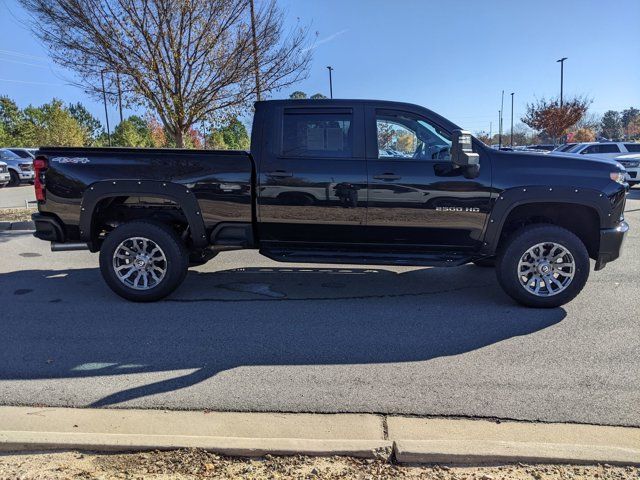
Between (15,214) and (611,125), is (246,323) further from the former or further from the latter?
(611,125)

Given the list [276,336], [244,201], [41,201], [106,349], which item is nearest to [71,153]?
[41,201]

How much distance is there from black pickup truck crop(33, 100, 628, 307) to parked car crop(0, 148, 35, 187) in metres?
18.7

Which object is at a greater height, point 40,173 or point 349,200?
point 40,173

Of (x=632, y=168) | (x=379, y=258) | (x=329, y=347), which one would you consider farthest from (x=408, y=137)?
(x=632, y=168)

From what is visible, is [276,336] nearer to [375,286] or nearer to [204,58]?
[375,286]

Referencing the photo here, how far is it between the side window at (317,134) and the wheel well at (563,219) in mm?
1912

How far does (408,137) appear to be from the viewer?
5281 mm

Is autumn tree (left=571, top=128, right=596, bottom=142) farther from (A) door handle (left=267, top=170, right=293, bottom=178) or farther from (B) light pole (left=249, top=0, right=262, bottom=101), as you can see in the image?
(A) door handle (left=267, top=170, right=293, bottom=178)

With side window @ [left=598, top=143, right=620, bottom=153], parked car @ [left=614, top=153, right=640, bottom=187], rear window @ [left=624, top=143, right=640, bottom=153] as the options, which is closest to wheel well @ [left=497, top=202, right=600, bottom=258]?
parked car @ [left=614, top=153, right=640, bottom=187]

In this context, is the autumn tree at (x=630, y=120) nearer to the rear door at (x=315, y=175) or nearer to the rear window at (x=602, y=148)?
the rear window at (x=602, y=148)

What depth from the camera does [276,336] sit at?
14.6 ft

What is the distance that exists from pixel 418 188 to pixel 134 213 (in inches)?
128

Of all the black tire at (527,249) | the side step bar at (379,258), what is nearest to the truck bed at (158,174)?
the side step bar at (379,258)

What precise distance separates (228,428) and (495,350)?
2336 mm
